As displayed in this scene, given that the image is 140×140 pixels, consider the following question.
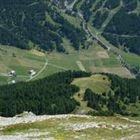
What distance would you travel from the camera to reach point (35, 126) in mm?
76250

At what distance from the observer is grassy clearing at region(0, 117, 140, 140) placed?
6800 centimetres

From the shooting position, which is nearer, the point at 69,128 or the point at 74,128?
the point at 74,128

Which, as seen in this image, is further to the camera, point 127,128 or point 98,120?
point 98,120

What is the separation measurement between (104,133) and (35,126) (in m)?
11.6

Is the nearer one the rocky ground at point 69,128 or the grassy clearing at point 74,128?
the rocky ground at point 69,128

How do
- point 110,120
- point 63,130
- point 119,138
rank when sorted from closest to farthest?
point 119,138, point 63,130, point 110,120

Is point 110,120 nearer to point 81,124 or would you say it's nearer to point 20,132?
point 81,124

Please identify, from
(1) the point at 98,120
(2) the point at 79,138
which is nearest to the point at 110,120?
(1) the point at 98,120

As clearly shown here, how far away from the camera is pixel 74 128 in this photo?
72.8 metres

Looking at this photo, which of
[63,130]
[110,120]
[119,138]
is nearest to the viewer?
[119,138]

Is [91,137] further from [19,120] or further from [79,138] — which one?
[19,120]

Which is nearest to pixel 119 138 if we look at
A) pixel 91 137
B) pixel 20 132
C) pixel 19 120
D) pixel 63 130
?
pixel 91 137

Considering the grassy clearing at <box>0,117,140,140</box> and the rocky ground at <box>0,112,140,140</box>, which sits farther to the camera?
the grassy clearing at <box>0,117,140,140</box>

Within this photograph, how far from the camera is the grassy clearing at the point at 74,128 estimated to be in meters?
68.0
